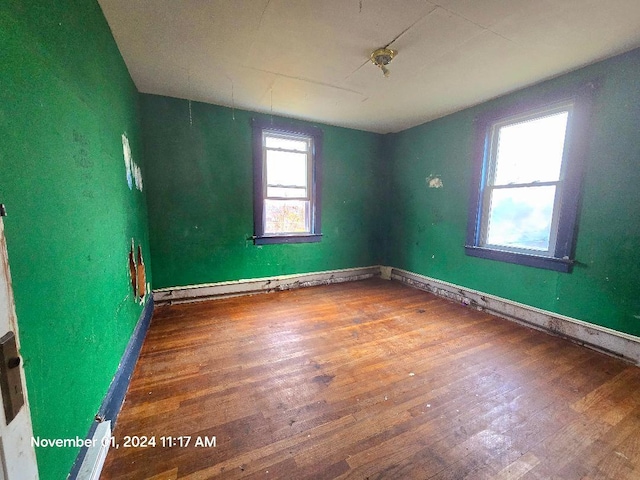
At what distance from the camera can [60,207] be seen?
1.05 metres

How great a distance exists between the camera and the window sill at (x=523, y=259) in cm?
251

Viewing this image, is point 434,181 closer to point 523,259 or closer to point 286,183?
point 523,259

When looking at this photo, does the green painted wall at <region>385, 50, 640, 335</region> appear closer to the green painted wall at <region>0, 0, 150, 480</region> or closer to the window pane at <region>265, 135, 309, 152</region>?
the window pane at <region>265, 135, 309, 152</region>

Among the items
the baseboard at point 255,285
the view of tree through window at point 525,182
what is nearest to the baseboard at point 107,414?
the baseboard at point 255,285

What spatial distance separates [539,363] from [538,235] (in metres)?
1.31

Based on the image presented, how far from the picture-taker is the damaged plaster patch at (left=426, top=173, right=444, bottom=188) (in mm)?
3723

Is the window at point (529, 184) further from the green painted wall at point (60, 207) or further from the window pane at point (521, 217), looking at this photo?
the green painted wall at point (60, 207)

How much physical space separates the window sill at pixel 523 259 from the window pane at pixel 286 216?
2.28 metres

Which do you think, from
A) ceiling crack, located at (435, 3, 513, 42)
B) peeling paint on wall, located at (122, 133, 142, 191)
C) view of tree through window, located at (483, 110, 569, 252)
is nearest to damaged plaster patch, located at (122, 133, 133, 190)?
peeling paint on wall, located at (122, 133, 142, 191)

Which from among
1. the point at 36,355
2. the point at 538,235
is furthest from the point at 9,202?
the point at 538,235

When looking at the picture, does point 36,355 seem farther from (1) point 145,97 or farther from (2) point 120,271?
(1) point 145,97

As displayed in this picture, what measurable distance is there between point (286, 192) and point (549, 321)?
134 inches

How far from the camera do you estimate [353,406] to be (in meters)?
1.62

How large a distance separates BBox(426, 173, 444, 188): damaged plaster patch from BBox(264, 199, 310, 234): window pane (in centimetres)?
184
